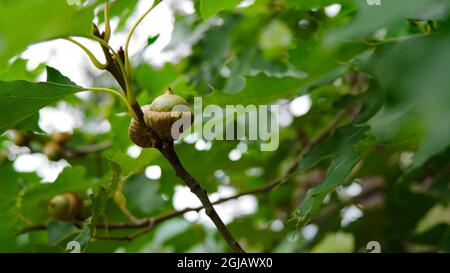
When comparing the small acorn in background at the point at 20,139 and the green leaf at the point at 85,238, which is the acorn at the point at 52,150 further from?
the green leaf at the point at 85,238

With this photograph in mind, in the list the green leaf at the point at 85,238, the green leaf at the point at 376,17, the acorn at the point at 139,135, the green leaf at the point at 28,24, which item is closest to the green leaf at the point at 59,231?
the green leaf at the point at 85,238

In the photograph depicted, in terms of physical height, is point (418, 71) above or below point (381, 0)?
below

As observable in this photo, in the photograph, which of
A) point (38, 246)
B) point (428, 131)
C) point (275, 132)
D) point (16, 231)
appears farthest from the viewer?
point (275, 132)

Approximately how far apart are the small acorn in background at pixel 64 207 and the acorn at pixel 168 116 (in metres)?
0.58

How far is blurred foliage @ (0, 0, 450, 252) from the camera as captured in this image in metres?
0.78

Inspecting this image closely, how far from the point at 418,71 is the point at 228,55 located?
4.73 feet

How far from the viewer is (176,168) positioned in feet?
3.27

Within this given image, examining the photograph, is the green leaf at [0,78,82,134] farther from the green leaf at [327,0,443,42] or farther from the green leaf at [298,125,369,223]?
the green leaf at [327,0,443,42]

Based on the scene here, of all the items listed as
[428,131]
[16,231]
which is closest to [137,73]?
[16,231]

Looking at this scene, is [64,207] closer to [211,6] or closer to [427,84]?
[211,6]

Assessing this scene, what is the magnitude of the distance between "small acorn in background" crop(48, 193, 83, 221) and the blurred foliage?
0.7 inches

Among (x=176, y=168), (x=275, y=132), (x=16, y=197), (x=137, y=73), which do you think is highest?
(x=137, y=73)

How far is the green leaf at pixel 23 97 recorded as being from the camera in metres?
0.99
